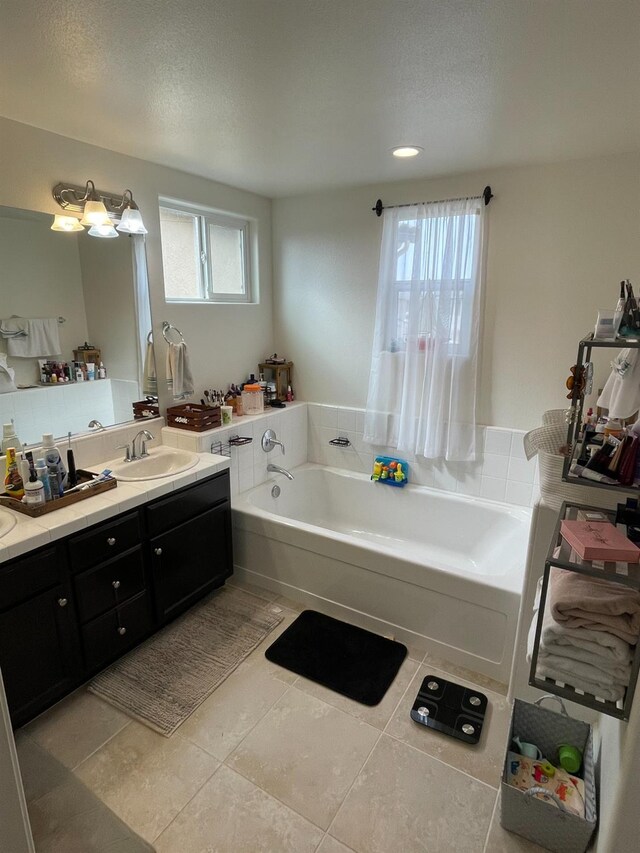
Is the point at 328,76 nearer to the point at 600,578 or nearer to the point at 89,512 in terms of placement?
the point at 600,578

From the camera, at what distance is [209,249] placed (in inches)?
123

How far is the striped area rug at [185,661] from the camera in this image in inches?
77.8

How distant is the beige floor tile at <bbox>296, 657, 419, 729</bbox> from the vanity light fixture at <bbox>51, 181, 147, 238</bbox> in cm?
243

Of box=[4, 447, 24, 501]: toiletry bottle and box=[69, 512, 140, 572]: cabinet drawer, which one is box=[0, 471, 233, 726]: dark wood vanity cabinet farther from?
box=[4, 447, 24, 501]: toiletry bottle

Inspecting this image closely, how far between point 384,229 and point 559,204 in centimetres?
101

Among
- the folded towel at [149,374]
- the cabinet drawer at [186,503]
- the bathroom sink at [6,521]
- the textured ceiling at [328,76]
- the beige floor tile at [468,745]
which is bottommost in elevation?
the beige floor tile at [468,745]

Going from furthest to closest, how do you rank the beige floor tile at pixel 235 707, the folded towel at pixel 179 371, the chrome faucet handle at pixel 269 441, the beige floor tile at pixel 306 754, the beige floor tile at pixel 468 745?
the chrome faucet handle at pixel 269 441
the folded towel at pixel 179 371
the beige floor tile at pixel 235 707
the beige floor tile at pixel 468 745
the beige floor tile at pixel 306 754

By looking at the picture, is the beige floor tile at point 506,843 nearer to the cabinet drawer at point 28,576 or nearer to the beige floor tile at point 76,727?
the beige floor tile at point 76,727

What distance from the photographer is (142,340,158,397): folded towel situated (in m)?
2.68

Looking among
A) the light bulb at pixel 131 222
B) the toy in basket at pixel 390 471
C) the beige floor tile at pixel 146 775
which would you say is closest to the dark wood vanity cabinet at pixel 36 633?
the beige floor tile at pixel 146 775

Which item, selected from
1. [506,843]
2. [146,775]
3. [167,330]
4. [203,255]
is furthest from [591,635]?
[203,255]

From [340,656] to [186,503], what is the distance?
110 centimetres

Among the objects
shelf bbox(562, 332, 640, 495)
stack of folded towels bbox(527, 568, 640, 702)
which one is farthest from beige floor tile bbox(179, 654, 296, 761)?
shelf bbox(562, 332, 640, 495)

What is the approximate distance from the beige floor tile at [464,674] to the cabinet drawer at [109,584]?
57.8 inches
